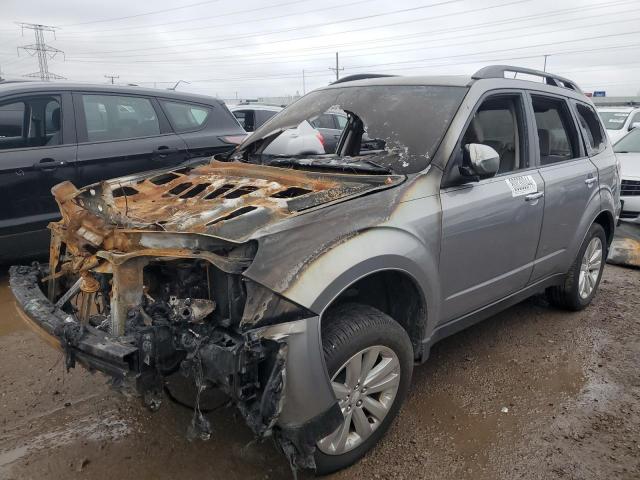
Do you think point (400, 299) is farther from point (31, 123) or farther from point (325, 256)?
point (31, 123)

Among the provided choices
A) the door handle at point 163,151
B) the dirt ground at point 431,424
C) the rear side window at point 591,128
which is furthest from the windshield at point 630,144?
the door handle at point 163,151

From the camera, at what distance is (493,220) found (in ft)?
10.3

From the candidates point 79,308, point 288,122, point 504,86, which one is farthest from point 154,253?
point 504,86

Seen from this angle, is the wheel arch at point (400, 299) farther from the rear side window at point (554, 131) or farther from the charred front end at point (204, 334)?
the rear side window at point (554, 131)

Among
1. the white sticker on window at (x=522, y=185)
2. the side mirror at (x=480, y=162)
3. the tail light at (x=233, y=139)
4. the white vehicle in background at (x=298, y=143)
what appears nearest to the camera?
the side mirror at (x=480, y=162)

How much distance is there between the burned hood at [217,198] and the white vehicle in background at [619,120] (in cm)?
1036

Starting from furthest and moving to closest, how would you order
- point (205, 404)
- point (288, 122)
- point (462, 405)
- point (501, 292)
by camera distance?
point (288, 122) < point (501, 292) < point (462, 405) < point (205, 404)

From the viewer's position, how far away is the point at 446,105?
124 inches

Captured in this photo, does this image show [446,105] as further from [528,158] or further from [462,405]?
[462,405]

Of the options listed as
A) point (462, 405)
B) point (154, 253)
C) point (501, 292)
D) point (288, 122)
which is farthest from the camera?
point (288, 122)

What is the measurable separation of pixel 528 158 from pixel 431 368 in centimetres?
156

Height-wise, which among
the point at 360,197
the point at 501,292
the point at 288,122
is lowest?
the point at 501,292

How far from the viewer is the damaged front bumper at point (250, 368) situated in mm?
2006

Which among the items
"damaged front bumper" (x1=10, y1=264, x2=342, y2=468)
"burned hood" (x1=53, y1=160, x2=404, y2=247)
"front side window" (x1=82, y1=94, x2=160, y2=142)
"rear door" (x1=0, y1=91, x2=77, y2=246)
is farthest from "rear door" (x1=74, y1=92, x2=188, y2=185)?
"damaged front bumper" (x1=10, y1=264, x2=342, y2=468)
